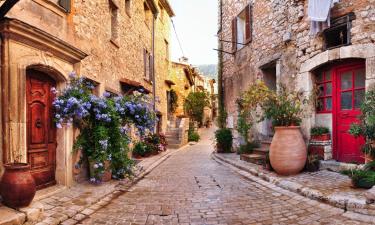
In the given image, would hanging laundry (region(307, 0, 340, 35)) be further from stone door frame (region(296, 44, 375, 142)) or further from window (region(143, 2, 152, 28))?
window (region(143, 2, 152, 28))

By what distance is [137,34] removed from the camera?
12.3m

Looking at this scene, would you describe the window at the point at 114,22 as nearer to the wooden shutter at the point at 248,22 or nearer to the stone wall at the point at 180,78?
the wooden shutter at the point at 248,22

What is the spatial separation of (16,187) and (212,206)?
9.04 feet

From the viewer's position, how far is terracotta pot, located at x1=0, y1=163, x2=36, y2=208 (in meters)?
3.77

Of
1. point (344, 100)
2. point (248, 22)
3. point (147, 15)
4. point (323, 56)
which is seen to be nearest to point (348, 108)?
point (344, 100)

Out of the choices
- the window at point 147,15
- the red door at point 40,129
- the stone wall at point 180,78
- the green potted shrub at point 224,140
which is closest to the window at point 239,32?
the green potted shrub at point 224,140

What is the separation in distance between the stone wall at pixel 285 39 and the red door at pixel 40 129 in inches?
230

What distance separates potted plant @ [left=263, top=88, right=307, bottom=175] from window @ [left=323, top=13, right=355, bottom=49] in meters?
1.46

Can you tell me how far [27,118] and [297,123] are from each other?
5.58m

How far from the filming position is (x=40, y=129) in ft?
17.6

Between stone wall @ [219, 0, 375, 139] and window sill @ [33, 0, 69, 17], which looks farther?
stone wall @ [219, 0, 375, 139]

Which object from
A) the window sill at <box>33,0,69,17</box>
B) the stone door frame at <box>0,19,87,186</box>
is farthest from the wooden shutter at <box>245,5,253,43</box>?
the stone door frame at <box>0,19,87,186</box>

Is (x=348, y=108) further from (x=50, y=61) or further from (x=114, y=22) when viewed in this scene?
(x=114, y=22)

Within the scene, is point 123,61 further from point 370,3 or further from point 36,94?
point 370,3
